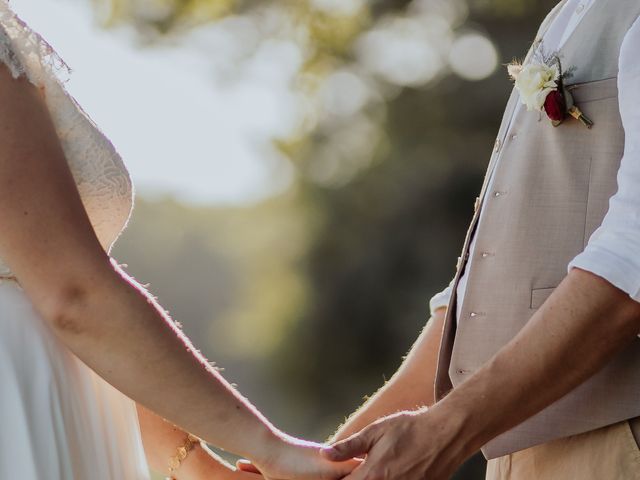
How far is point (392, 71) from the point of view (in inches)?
469

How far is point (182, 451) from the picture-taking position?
308cm

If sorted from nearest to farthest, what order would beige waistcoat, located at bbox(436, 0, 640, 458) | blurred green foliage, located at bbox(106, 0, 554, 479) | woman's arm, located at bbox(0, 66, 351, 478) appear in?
woman's arm, located at bbox(0, 66, 351, 478) → beige waistcoat, located at bbox(436, 0, 640, 458) → blurred green foliage, located at bbox(106, 0, 554, 479)

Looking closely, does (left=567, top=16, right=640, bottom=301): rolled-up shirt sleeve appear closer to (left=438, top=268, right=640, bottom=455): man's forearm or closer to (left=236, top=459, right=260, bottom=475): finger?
(left=438, top=268, right=640, bottom=455): man's forearm

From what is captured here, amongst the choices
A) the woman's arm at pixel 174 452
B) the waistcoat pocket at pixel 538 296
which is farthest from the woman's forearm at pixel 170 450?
the waistcoat pocket at pixel 538 296

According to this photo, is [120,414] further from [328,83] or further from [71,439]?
[328,83]

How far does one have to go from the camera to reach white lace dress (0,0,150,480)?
7.78ft

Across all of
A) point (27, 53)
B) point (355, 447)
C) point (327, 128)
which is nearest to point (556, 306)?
point (355, 447)

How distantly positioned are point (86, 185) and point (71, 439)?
1.88 ft

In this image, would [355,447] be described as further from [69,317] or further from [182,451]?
[69,317]

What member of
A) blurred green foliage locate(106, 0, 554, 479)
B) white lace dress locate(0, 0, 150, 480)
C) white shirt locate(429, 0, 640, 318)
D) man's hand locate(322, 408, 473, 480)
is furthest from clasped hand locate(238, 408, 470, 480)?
blurred green foliage locate(106, 0, 554, 479)

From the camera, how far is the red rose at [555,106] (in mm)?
2623

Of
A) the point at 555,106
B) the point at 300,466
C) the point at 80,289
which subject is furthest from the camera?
the point at 300,466

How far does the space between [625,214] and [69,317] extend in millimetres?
1223

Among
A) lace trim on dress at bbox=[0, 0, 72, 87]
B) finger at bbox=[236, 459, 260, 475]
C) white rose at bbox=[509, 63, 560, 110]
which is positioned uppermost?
lace trim on dress at bbox=[0, 0, 72, 87]
